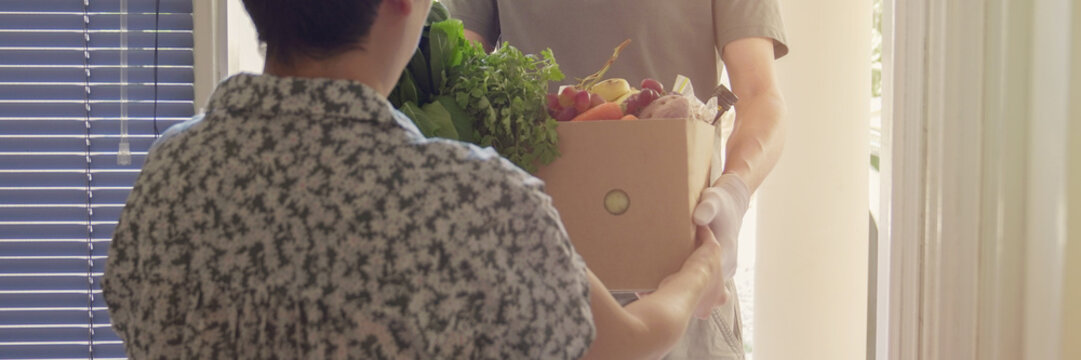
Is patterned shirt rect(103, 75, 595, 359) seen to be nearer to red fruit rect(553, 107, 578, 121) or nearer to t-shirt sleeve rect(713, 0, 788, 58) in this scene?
red fruit rect(553, 107, 578, 121)

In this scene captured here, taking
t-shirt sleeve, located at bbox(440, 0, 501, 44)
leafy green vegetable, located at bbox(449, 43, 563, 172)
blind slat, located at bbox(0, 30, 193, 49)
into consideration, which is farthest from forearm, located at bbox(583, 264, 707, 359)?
blind slat, located at bbox(0, 30, 193, 49)

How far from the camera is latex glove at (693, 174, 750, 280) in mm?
1275

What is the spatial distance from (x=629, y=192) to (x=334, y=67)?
46cm

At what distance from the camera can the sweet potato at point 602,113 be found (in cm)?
128

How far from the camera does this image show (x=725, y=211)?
1.33 metres

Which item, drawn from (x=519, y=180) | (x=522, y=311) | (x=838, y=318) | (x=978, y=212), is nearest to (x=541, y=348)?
(x=522, y=311)

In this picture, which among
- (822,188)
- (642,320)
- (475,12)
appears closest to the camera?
(642,320)

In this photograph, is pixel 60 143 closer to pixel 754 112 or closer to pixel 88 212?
pixel 88 212

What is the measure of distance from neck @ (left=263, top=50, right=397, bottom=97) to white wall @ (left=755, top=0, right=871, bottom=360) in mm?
2024

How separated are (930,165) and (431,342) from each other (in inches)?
55.4

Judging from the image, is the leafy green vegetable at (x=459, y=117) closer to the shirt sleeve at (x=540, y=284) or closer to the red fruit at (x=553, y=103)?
the red fruit at (x=553, y=103)

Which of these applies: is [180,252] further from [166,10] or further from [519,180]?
[166,10]

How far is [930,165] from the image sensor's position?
197 centimetres

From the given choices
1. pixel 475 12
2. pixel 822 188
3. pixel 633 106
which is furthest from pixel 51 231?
pixel 822 188
